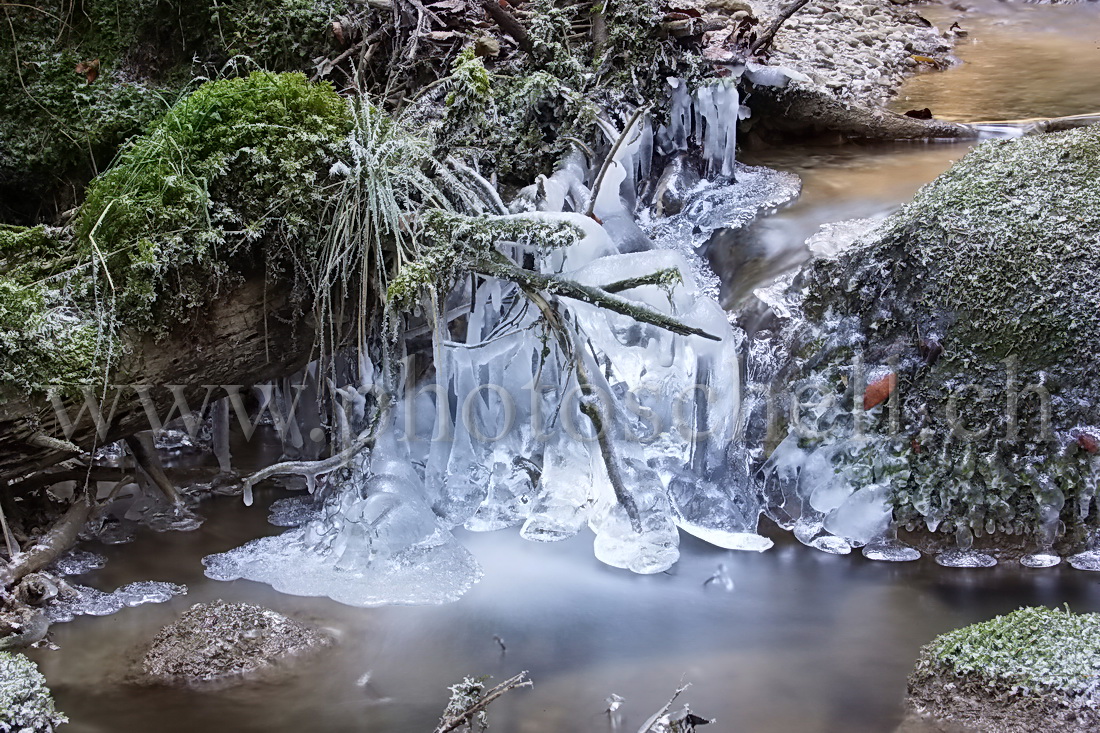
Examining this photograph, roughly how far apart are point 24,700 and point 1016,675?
8.77 ft

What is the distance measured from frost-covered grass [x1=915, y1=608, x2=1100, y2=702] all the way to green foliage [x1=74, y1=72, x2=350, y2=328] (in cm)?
242

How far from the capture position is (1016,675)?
109 inches

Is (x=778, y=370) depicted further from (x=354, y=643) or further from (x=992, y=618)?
(x=354, y=643)

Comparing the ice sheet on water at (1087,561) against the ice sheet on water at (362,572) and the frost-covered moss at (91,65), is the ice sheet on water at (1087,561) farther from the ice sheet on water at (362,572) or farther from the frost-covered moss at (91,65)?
the frost-covered moss at (91,65)

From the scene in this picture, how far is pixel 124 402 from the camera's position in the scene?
137 inches

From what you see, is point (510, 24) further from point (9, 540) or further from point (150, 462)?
point (9, 540)

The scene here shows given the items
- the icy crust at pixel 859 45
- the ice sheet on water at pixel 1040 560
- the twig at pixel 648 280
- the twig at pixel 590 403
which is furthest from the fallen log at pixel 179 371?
the icy crust at pixel 859 45

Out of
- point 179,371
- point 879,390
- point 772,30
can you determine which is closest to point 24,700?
point 179,371

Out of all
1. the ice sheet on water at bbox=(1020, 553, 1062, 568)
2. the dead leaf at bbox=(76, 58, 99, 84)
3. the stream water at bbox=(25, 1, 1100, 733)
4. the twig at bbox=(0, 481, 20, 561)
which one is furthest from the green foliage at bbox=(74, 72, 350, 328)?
the ice sheet on water at bbox=(1020, 553, 1062, 568)

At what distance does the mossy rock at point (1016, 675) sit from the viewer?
2.70m

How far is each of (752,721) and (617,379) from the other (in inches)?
61.7

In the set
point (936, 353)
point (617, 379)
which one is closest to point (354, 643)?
point (617, 379)

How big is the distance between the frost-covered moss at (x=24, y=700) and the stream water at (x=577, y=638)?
0.18 meters

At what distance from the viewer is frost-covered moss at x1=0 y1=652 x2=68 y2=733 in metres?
2.62
